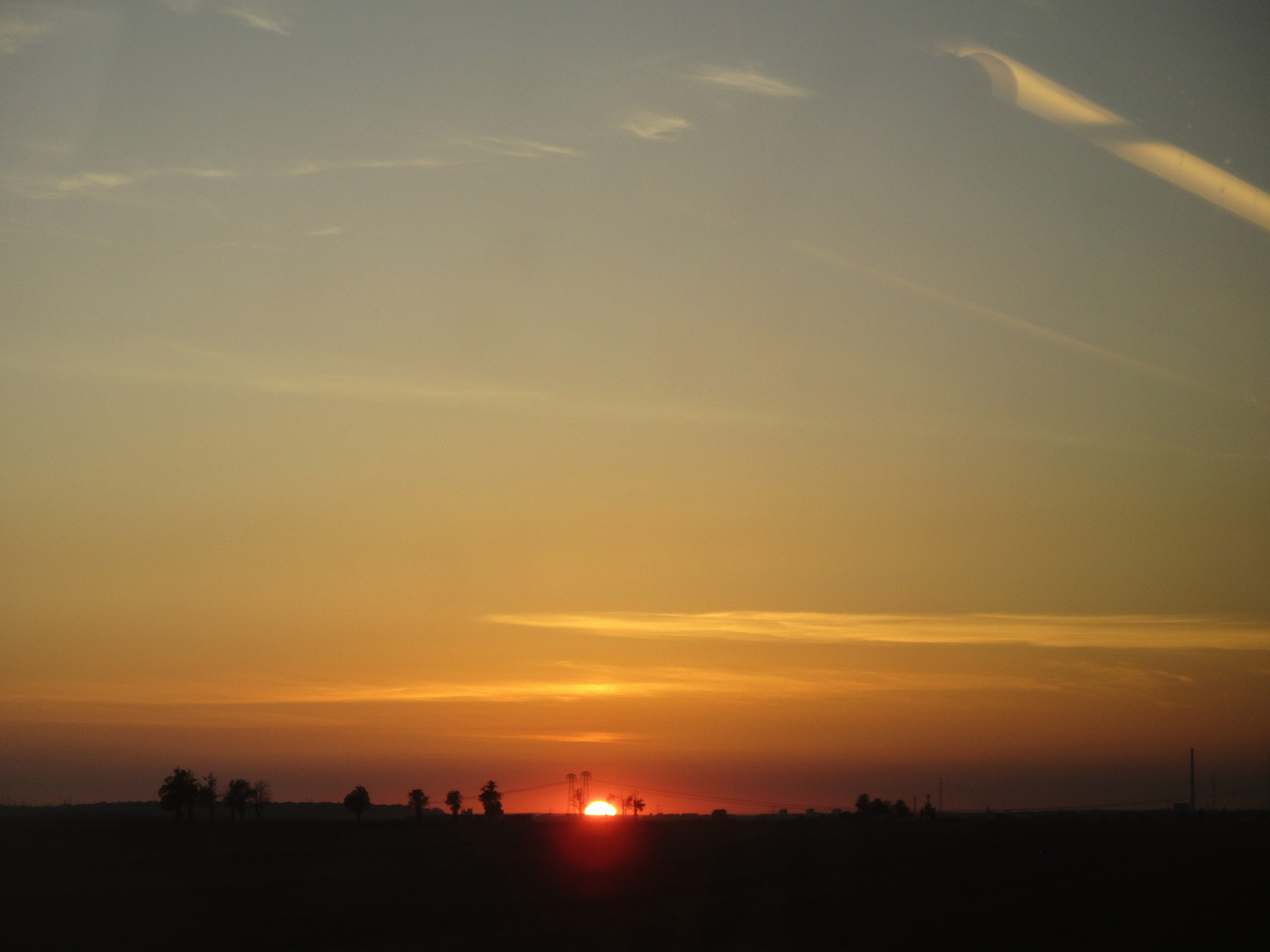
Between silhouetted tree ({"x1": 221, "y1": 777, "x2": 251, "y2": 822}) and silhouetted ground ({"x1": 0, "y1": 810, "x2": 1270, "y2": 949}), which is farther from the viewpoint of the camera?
silhouetted tree ({"x1": 221, "y1": 777, "x2": 251, "y2": 822})

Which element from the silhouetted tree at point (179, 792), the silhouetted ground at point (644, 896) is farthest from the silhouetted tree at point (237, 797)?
the silhouetted ground at point (644, 896)

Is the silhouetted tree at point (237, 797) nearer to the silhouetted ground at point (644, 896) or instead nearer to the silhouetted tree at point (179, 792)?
the silhouetted tree at point (179, 792)

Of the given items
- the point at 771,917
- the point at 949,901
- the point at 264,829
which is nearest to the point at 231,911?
the point at 771,917

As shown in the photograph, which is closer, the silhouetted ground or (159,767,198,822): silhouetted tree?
the silhouetted ground

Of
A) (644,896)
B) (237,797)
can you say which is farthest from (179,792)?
(644,896)

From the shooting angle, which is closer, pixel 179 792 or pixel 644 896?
pixel 644 896

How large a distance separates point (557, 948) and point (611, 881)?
21.4m

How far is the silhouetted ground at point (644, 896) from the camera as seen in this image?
110 feet

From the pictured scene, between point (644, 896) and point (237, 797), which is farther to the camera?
point (237, 797)

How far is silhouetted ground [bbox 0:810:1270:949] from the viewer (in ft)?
110

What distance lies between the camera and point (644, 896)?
4497cm

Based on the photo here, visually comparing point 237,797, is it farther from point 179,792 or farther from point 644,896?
point 644,896

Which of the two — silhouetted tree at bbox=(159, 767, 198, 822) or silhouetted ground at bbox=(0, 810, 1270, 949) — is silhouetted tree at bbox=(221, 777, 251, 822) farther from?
silhouetted ground at bbox=(0, 810, 1270, 949)

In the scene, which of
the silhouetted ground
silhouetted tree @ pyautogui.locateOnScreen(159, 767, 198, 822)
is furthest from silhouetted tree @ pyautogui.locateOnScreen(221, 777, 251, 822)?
the silhouetted ground
